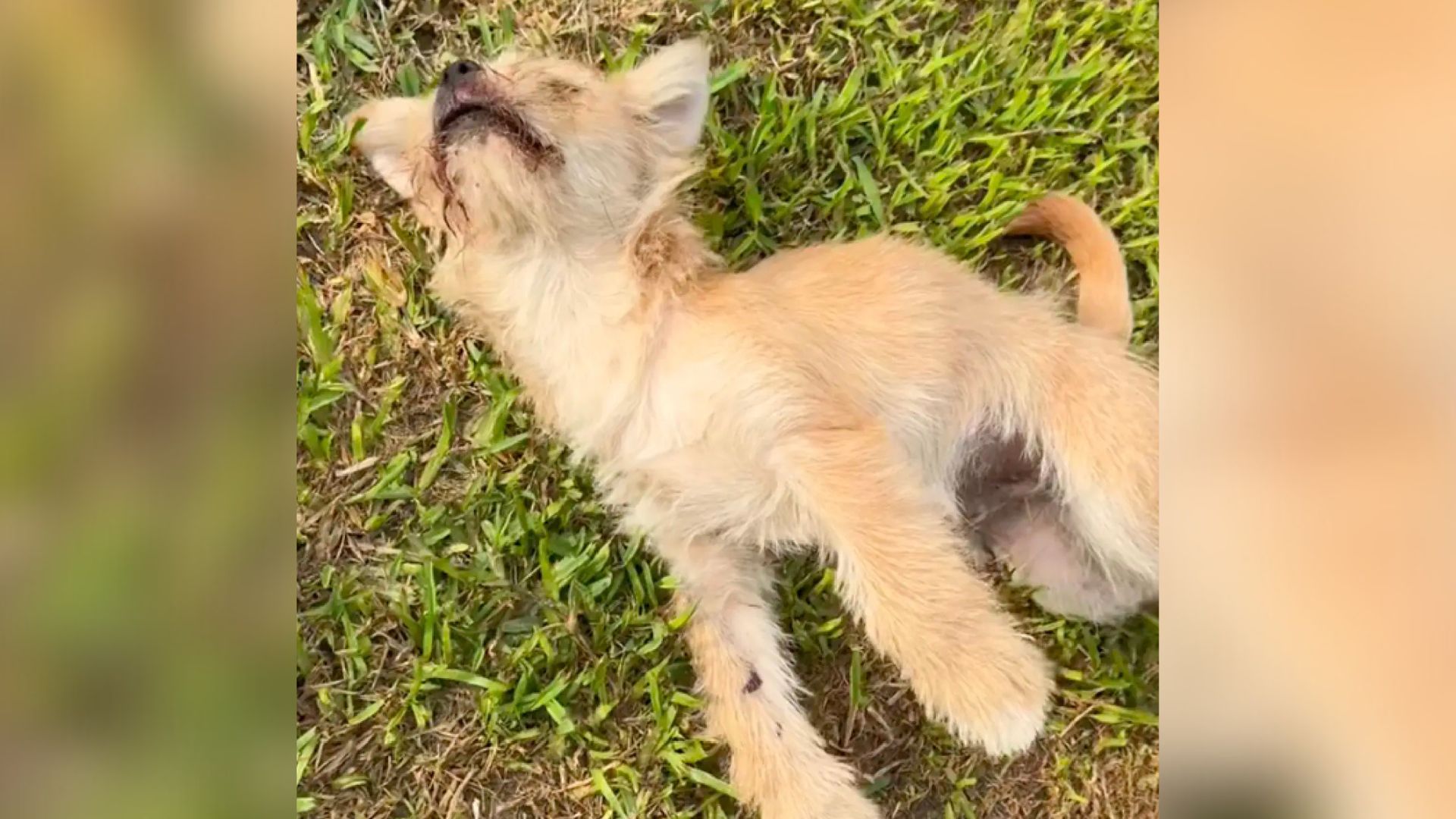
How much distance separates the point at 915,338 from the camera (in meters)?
1.79

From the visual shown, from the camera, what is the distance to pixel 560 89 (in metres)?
1.73

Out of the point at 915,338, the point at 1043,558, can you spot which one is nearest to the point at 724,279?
the point at 915,338

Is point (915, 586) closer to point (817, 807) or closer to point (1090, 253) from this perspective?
point (817, 807)

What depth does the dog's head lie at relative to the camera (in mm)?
1660

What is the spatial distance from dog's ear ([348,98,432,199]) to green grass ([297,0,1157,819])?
0.05 meters

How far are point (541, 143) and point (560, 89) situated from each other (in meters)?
0.11

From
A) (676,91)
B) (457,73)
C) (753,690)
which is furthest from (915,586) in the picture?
(457,73)
